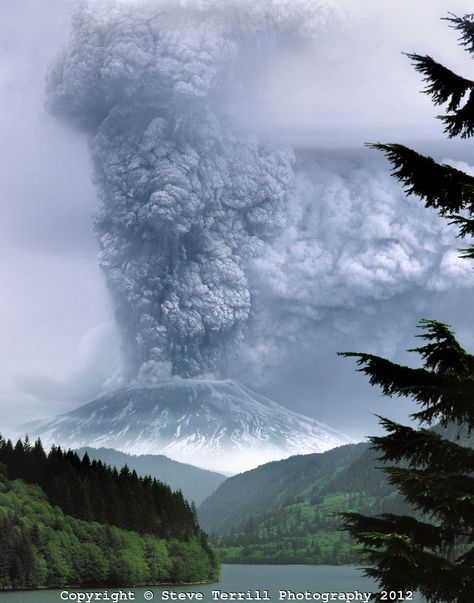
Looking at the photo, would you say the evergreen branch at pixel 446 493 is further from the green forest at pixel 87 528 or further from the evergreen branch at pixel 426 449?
the green forest at pixel 87 528

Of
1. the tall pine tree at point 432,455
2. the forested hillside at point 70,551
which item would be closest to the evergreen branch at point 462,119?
the tall pine tree at point 432,455

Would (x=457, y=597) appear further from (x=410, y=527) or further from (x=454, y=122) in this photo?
(x=454, y=122)

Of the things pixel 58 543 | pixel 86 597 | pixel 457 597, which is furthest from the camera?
pixel 58 543

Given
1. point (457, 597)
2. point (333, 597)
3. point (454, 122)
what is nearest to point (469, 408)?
point (457, 597)

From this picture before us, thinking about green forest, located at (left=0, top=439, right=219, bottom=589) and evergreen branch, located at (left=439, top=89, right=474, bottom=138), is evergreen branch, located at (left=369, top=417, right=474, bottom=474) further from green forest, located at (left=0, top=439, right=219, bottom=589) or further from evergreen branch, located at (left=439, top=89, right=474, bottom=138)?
green forest, located at (left=0, top=439, right=219, bottom=589)

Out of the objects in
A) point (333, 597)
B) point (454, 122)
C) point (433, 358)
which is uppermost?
point (454, 122)
